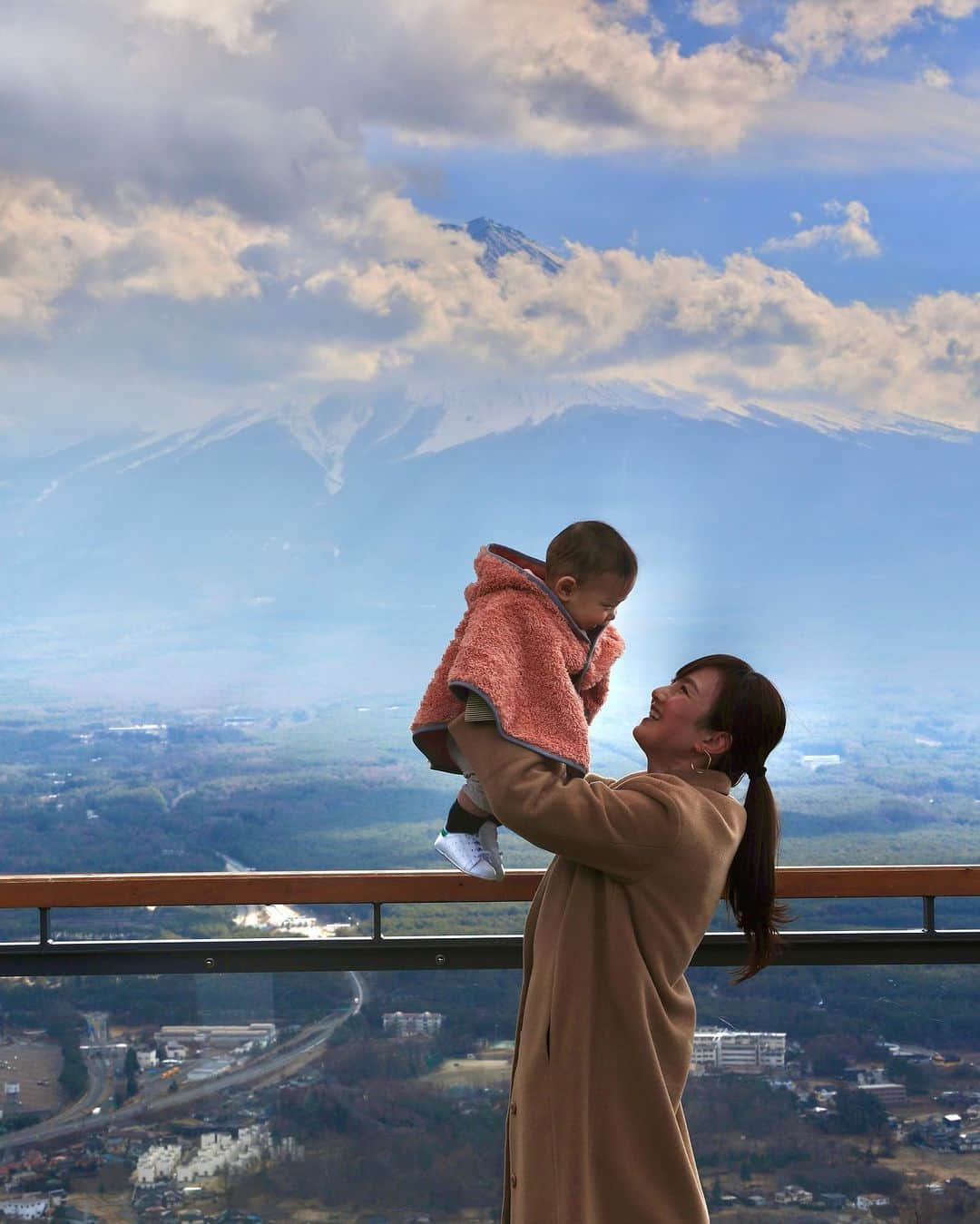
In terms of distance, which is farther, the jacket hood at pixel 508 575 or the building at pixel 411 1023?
the building at pixel 411 1023

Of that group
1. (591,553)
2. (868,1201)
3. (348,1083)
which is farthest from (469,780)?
(868,1201)

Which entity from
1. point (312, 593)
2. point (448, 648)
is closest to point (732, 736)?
point (448, 648)

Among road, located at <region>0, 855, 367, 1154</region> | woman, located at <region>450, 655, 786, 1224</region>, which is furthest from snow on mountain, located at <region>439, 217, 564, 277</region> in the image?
woman, located at <region>450, 655, 786, 1224</region>

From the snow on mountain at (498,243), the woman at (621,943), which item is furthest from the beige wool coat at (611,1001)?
the snow on mountain at (498,243)

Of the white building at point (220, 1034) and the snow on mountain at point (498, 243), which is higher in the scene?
the snow on mountain at point (498, 243)

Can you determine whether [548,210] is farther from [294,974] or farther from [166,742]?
[294,974]

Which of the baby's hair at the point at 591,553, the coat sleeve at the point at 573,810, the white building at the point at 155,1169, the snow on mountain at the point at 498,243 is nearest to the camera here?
the coat sleeve at the point at 573,810

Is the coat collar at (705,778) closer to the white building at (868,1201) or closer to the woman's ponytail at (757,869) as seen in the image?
the woman's ponytail at (757,869)

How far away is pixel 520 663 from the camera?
1.42m

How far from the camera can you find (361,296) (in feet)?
17.8

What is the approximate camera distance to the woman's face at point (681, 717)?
58.7 inches

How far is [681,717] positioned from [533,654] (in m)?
0.22

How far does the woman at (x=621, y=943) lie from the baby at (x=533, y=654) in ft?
0.13

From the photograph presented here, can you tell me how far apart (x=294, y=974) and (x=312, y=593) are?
4111 millimetres
